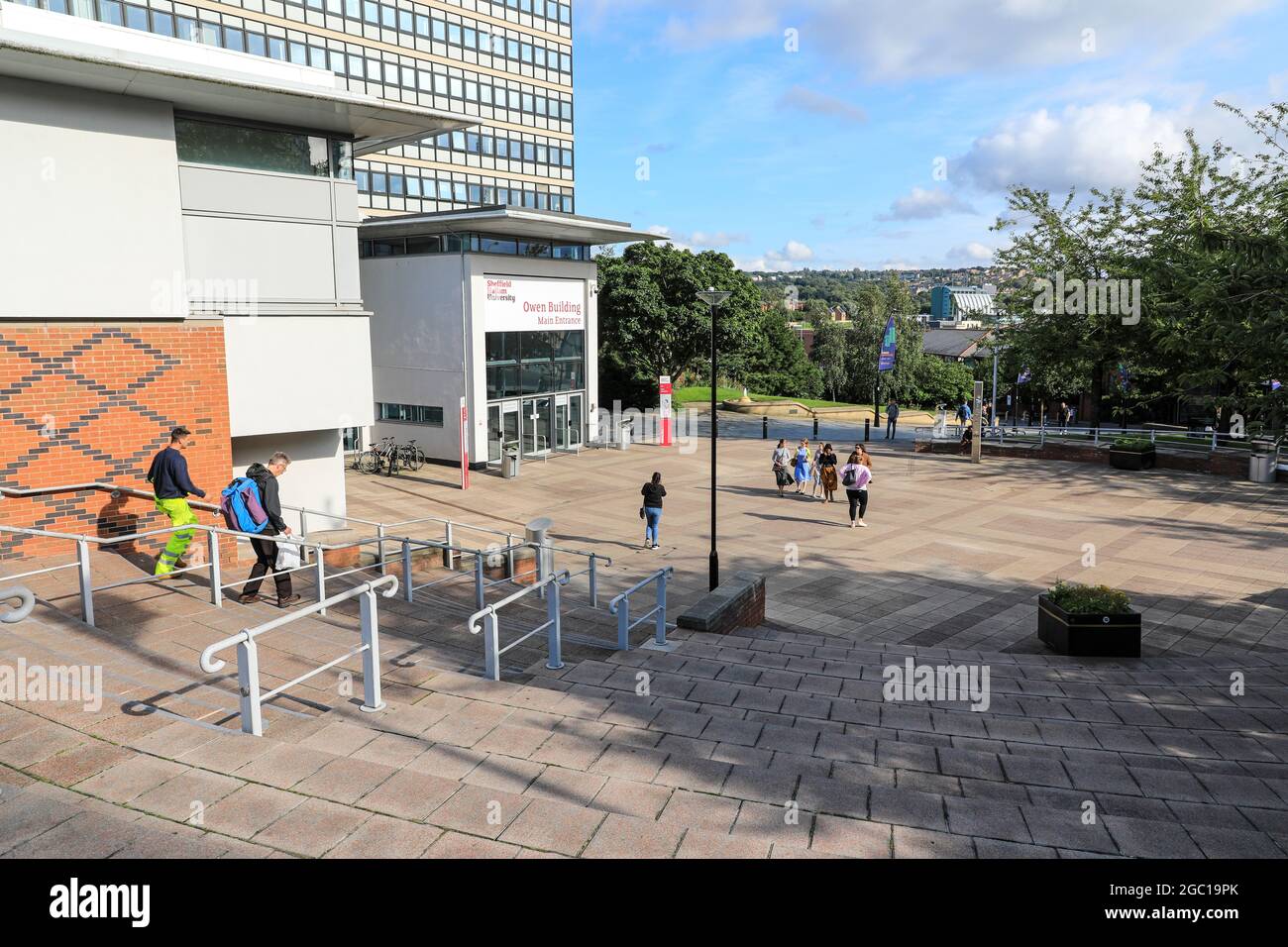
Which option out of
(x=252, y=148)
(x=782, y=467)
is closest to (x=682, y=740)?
(x=252, y=148)

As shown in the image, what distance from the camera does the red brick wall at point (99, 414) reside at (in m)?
11.0

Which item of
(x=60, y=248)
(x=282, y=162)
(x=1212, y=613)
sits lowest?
(x=1212, y=613)

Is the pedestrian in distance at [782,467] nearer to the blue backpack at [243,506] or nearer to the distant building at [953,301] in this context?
the blue backpack at [243,506]

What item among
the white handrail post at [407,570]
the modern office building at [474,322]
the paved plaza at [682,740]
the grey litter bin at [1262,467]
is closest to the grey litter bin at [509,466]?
the modern office building at [474,322]

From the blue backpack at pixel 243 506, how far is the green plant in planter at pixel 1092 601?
375 inches

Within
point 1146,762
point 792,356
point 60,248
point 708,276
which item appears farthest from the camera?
point 792,356

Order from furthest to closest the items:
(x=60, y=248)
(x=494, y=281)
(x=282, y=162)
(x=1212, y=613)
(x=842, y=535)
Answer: (x=494, y=281) → (x=842, y=535) → (x=282, y=162) → (x=1212, y=613) → (x=60, y=248)

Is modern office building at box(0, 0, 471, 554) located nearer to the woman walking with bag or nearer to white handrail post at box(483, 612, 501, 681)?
white handrail post at box(483, 612, 501, 681)

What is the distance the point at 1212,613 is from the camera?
42.3ft

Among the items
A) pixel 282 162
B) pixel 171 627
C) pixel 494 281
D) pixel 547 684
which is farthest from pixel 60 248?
pixel 494 281

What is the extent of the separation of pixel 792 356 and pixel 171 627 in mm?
63979

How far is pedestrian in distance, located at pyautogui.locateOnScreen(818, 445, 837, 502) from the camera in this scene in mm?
21781

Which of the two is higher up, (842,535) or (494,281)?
(494,281)
